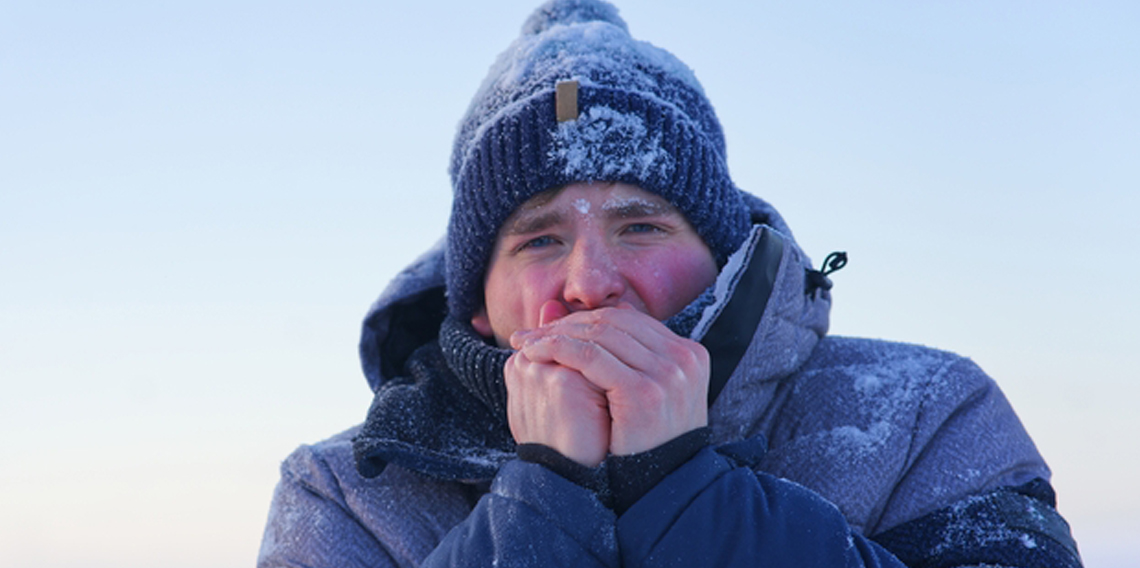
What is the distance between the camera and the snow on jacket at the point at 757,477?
1705 millimetres

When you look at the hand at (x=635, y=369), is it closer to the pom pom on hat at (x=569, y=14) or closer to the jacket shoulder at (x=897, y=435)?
the jacket shoulder at (x=897, y=435)

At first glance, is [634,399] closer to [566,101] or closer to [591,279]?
[591,279]

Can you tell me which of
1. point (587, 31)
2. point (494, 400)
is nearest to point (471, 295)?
point (494, 400)

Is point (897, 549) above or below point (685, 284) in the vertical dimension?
below

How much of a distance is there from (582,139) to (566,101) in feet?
0.40

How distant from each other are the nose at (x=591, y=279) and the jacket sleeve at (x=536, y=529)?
599 millimetres

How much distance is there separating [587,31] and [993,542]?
168cm

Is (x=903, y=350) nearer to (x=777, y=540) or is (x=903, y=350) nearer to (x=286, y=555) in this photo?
(x=777, y=540)

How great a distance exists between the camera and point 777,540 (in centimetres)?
169

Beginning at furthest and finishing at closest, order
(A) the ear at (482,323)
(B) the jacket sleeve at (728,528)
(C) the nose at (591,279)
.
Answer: (A) the ear at (482,323) < (C) the nose at (591,279) < (B) the jacket sleeve at (728,528)

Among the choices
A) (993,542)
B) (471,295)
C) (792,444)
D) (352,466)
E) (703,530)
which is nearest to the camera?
(703,530)

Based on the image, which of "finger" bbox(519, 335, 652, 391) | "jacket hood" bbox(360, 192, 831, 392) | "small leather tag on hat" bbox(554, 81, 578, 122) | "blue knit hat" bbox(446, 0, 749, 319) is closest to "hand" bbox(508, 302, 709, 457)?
"finger" bbox(519, 335, 652, 391)

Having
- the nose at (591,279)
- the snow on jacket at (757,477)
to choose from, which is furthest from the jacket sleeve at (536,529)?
the nose at (591,279)

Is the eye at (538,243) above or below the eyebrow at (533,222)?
below
